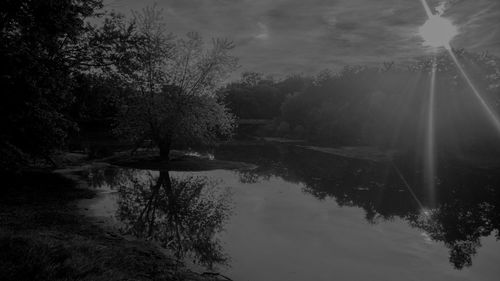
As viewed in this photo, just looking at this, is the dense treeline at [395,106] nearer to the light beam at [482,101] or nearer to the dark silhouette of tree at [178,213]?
the light beam at [482,101]

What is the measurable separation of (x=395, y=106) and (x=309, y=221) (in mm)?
49856

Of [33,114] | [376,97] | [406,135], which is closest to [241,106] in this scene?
[376,97]

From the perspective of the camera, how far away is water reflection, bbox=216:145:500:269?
62.3 ft

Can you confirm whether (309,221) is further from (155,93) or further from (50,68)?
(155,93)

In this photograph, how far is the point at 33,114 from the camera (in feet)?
60.0

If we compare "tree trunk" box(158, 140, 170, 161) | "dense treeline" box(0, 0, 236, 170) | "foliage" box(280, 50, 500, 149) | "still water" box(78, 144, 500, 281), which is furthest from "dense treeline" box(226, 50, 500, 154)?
"dense treeline" box(0, 0, 236, 170)

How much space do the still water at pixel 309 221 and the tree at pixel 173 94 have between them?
4966 millimetres

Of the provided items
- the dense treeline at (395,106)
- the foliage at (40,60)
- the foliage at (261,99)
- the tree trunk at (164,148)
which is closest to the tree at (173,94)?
the tree trunk at (164,148)

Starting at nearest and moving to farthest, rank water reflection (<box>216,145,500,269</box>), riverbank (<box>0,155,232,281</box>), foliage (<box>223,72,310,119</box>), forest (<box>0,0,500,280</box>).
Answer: riverbank (<box>0,155,232,281</box>), forest (<box>0,0,500,280</box>), water reflection (<box>216,145,500,269</box>), foliage (<box>223,72,310,119</box>)

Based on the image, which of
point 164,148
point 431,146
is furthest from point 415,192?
point 431,146

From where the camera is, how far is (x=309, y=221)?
19438mm

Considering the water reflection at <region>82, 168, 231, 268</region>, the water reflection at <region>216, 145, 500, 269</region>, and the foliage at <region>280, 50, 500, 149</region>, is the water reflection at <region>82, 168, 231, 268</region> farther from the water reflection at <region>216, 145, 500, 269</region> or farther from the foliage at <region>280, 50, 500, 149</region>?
the foliage at <region>280, 50, 500, 149</region>

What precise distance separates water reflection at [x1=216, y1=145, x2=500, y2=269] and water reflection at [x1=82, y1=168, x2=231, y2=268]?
6.53 metres

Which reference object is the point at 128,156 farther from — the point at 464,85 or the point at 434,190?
the point at 464,85
